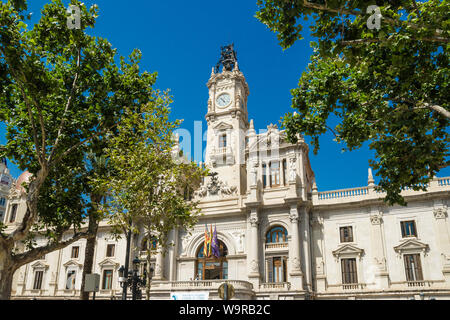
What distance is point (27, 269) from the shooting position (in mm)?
42594

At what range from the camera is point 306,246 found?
103 ft

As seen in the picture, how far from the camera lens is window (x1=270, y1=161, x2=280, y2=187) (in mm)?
35688

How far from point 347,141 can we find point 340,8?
637 cm

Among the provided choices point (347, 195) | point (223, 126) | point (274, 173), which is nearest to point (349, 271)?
point (347, 195)

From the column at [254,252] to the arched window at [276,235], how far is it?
143cm

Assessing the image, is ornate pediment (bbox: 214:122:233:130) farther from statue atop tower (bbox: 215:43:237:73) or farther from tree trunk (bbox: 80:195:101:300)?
tree trunk (bbox: 80:195:101:300)

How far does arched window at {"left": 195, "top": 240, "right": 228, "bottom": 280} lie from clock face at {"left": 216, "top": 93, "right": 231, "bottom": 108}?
56.4 feet

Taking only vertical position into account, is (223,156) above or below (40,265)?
above

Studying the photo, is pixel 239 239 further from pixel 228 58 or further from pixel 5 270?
pixel 228 58

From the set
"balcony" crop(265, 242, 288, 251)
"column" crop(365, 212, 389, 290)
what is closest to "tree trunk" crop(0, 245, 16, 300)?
"balcony" crop(265, 242, 288, 251)

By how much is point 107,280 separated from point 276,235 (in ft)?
60.4

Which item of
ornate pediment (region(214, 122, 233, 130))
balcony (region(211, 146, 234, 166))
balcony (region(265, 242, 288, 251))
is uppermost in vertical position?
ornate pediment (region(214, 122, 233, 130))
